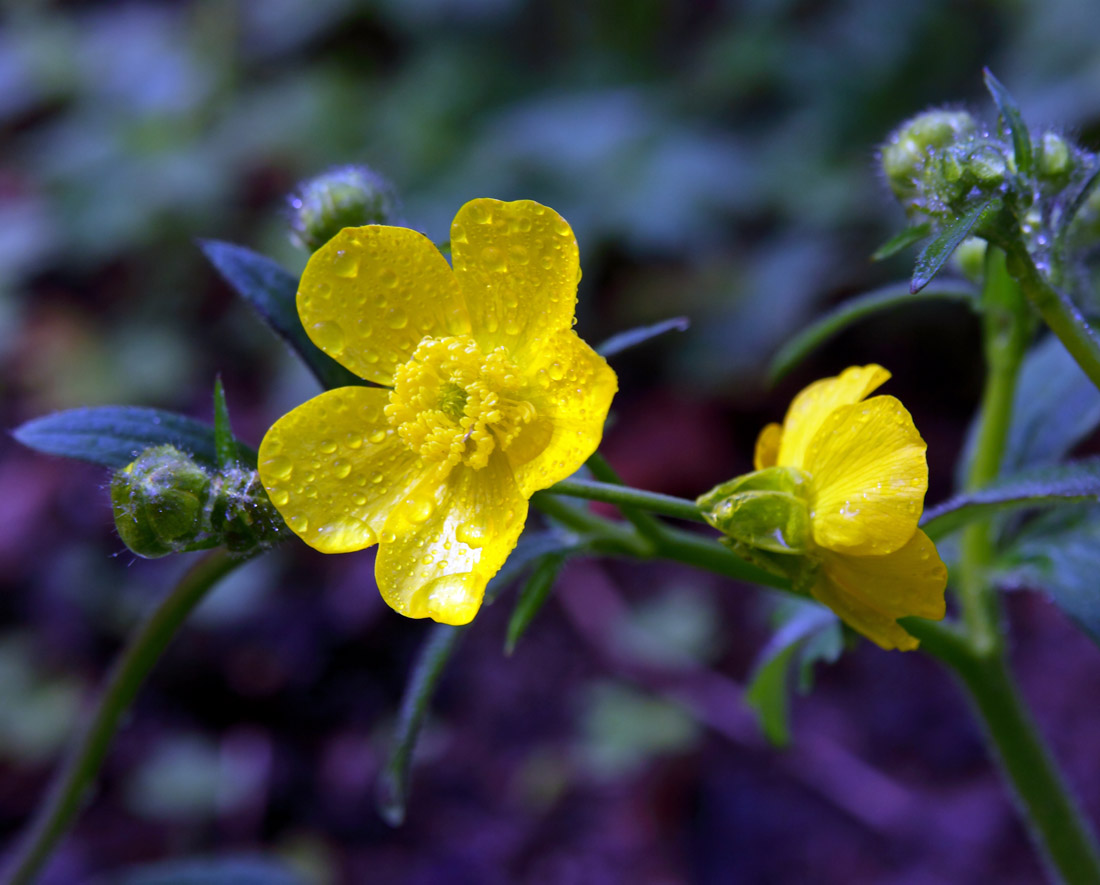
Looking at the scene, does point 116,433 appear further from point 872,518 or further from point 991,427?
A: point 991,427

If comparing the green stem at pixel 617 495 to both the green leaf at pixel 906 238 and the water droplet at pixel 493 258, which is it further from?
the green leaf at pixel 906 238

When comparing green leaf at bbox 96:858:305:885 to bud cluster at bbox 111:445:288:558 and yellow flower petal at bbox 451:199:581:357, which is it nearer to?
bud cluster at bbox 111:445:288:558

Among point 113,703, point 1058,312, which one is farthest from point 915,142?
point 113,703

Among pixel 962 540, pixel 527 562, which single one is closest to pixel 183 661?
pixel 527 562

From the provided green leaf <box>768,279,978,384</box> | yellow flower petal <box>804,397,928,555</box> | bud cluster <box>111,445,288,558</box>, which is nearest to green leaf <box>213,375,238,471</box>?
bud cluster <box>111,445,288,558</box>

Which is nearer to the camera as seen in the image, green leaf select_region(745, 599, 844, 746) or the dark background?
green leaf select_region(745, 599, 844, 746)

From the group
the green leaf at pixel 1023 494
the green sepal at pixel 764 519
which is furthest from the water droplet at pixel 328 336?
the green leaf at pixel 1023 494
